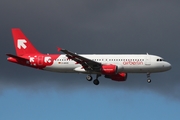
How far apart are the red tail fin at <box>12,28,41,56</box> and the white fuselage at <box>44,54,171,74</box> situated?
745 cm

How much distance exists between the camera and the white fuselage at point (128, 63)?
101 meters

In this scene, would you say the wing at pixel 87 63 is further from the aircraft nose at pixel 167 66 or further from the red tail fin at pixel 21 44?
the aircraft nose at pixel 167 66

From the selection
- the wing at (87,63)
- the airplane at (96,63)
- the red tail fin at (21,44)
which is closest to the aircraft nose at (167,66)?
the airplane at (96,63)

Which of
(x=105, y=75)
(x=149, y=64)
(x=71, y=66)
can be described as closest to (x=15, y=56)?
(x=71, y=66)

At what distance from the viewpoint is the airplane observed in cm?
10100

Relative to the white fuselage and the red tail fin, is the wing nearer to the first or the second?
the white fuselage

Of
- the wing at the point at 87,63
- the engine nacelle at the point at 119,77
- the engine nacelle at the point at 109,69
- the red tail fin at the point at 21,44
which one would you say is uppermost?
the red tail fin at the point at 21,44

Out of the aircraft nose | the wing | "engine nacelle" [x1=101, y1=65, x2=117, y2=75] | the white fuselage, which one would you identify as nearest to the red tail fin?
the white fuselage

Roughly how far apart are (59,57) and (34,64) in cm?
501

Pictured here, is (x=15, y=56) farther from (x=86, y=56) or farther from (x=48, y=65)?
(x=86, y=56)

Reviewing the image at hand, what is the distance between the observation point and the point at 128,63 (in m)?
101

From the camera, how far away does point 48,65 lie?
105188 mm

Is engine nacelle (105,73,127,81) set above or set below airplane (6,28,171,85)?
below

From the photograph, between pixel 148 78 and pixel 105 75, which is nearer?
pixel 148 78
